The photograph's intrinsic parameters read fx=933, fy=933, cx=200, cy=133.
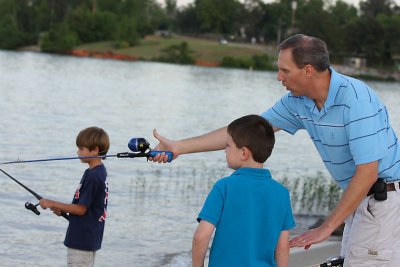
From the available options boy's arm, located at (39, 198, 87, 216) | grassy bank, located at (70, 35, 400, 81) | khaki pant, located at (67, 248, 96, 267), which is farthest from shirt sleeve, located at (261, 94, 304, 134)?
grassy bank, located at (70, 35, 400, 81)

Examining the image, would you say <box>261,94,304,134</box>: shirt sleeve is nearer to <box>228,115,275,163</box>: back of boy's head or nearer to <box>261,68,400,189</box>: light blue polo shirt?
<box>261,68,400,189</box>: light blue polo shirt

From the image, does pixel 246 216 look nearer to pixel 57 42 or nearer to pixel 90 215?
pixel 90 215

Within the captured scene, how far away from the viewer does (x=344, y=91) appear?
4617 mm

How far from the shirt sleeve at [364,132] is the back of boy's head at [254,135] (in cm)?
53

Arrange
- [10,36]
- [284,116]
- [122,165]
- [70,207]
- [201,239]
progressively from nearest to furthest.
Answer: [201,239] < [284,116] < [70,207] < [122,165] < [10,36]

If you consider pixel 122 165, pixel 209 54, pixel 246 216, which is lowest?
pixel 209 54

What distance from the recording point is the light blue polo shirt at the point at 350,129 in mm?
4547

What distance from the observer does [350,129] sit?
4562 mm

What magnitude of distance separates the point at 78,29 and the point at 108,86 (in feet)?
263

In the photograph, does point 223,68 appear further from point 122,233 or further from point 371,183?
point 371,183

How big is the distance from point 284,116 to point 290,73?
53 centimetres

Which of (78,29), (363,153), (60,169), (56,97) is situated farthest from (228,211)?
(78,29)

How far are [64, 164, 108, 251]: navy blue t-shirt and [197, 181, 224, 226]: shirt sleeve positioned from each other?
6.60ft

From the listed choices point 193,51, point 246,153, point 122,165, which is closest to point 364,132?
point 246,153
